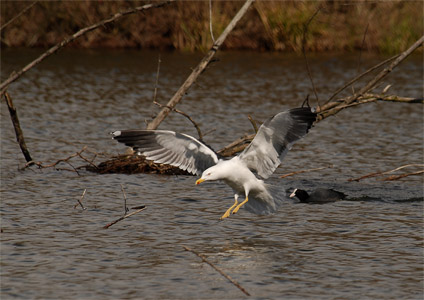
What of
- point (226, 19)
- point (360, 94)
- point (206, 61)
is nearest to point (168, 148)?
point (206, 61)

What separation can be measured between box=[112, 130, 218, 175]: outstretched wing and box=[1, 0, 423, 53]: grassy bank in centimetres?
1809

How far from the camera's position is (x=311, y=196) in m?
10.6

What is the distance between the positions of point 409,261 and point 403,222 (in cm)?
158

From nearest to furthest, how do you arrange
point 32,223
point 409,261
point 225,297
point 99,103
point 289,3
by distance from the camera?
point 225,297
point 409,261
point 32,223
point 99,103
point 289,3

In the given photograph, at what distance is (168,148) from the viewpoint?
31.0 ft

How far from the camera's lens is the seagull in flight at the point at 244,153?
8.78 metres

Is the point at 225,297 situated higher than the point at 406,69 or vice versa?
the point at 225,297

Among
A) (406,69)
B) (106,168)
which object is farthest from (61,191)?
(406,69)

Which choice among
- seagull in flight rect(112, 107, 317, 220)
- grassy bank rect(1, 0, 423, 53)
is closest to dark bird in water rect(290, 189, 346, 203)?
seagull in flight rect(112, 107, 317, 220)

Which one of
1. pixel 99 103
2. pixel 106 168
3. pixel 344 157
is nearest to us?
pixel 106 168

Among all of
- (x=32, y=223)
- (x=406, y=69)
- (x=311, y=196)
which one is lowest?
(x=406, y=69)

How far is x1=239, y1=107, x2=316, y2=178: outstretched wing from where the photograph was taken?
342 inches

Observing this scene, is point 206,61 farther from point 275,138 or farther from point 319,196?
point 275,138

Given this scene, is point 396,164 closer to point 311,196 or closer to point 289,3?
point 311,196
